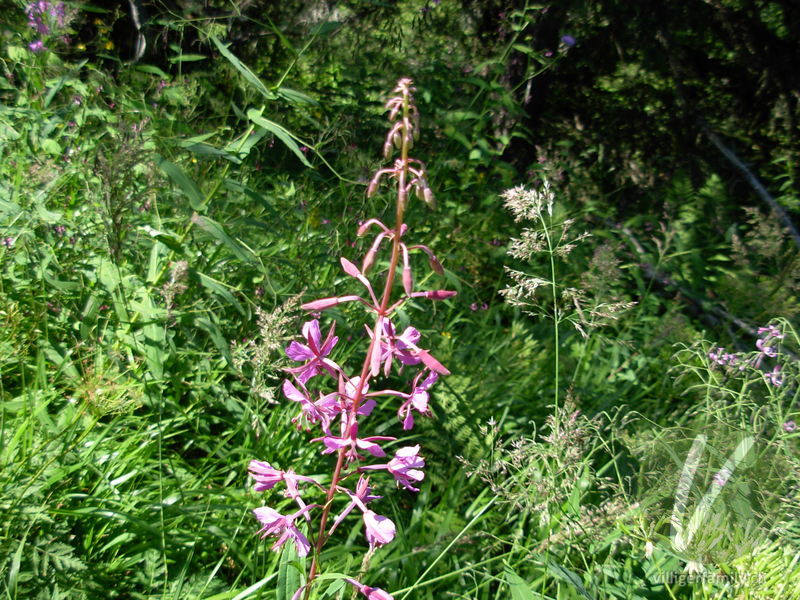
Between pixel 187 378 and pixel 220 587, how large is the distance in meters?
0.88

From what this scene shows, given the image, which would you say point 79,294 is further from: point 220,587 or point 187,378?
point 220,587

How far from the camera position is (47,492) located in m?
1.73

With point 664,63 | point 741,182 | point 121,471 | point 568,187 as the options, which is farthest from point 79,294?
point 741,182

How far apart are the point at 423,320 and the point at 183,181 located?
1.29 meters

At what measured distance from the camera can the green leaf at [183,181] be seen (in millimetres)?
1935

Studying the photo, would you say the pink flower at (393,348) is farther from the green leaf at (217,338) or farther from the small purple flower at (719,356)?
the small purple flower at (719,356)

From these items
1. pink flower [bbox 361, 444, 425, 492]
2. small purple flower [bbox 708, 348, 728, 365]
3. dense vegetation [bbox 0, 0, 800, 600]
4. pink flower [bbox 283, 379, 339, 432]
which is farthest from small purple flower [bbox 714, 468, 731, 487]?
pink flower [bbox 283, 379, 339, 432]

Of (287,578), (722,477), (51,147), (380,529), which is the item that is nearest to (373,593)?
(380,529)

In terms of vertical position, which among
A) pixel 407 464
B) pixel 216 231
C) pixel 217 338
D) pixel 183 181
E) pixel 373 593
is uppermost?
pixel 183 181

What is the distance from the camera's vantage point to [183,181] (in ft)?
6.53

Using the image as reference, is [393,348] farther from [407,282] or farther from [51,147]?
[51,147]

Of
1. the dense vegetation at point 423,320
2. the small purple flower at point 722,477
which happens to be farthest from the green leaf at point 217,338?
the small purple flower at point 722,477

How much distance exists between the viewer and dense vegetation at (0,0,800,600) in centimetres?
172

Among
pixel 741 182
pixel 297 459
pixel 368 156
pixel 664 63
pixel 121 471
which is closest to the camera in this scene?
pixel 121 471
